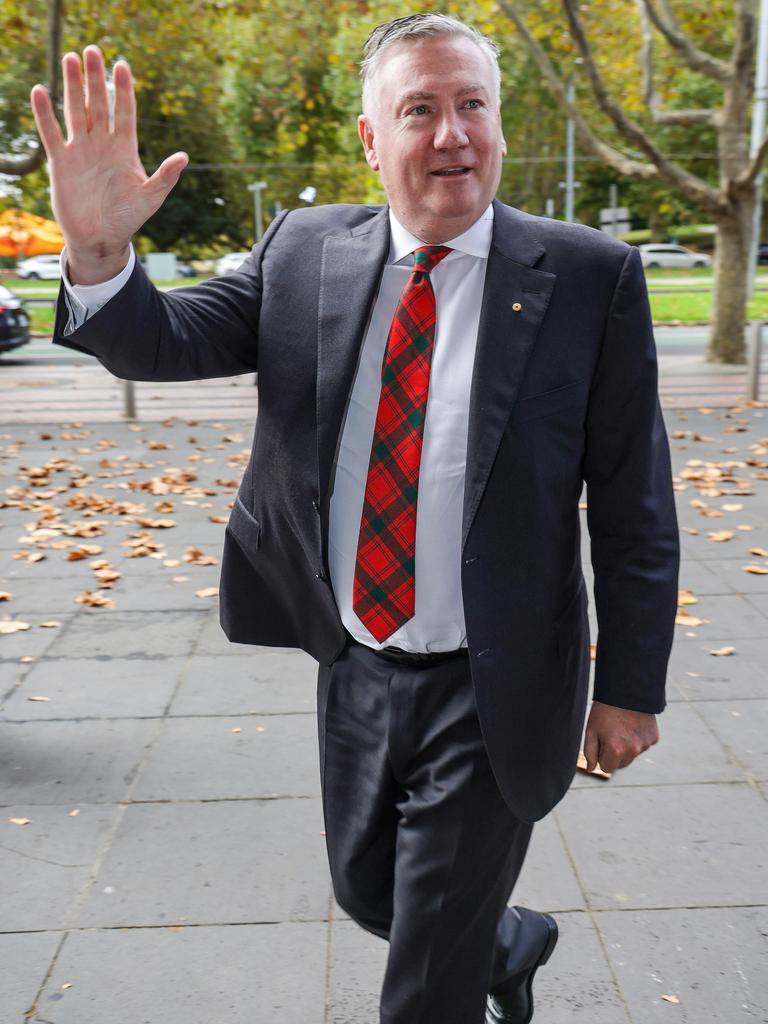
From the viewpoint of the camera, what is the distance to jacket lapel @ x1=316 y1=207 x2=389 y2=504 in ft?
7.14

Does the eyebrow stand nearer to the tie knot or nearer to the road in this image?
the tie knot

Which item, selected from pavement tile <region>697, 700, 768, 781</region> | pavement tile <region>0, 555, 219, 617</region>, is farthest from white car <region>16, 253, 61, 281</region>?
pavement tile <region>697, 700, 768, 781</region>

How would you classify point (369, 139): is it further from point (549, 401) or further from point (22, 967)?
point (22, 967)

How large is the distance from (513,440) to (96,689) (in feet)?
10.5

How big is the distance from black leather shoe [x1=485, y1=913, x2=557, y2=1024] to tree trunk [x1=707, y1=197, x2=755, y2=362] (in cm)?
1296

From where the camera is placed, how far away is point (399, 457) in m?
2.15

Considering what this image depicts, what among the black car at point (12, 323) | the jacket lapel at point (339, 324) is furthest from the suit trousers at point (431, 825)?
the black car at point (12, 323)

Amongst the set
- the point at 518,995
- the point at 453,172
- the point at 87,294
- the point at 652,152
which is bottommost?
the point at 518,995

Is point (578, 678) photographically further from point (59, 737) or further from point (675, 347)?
point (675, 347)

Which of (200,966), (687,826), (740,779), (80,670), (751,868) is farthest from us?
(80,670)

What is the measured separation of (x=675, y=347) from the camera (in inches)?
779

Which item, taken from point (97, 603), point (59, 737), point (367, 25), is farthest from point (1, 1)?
point (59, 737)

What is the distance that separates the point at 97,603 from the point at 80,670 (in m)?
0.93

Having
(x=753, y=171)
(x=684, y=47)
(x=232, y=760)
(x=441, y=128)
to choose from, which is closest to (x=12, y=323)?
(x=684, y=47)
